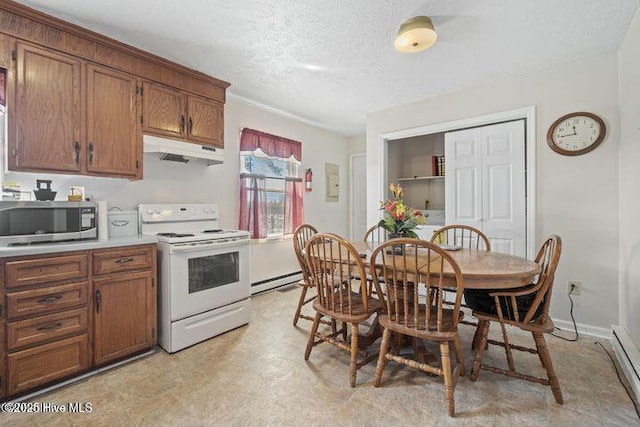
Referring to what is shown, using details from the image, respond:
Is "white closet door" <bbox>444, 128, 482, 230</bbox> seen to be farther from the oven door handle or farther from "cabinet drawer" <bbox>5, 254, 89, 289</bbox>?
"cabinet drawer" <bbox>5, 254, 89, 289</bbox>

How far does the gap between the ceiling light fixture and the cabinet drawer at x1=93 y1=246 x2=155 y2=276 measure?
2.36 meters

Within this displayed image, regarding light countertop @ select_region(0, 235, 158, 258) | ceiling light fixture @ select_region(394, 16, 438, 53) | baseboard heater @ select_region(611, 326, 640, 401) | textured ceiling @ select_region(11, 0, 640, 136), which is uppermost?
textured ceiling @ select_region(11, 0, 640, 136)

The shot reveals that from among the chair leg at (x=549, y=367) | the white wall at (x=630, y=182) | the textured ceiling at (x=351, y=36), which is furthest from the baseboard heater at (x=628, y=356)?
the textured ceiling at (x=351, y=36)

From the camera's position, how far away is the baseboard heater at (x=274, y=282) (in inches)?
147

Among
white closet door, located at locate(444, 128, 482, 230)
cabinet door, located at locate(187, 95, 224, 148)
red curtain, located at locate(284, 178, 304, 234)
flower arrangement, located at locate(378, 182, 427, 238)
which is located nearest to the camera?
flower arrangement, located at locate(378, 182, 427, 238)

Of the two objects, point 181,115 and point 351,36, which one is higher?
point 351,36

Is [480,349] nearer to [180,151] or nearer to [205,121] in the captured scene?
[180,151]

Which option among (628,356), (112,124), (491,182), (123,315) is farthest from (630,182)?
(112,124)

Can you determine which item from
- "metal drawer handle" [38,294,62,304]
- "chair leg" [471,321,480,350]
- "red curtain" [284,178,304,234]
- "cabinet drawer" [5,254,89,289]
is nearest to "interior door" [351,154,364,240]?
"red curtain" [284,178,304,234]

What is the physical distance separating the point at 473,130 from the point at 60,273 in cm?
380

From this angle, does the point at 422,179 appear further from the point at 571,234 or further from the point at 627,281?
the point at 627,281

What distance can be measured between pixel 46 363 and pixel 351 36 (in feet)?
9.76

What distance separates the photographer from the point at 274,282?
3971mm

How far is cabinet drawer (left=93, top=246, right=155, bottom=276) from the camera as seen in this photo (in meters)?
2.00
